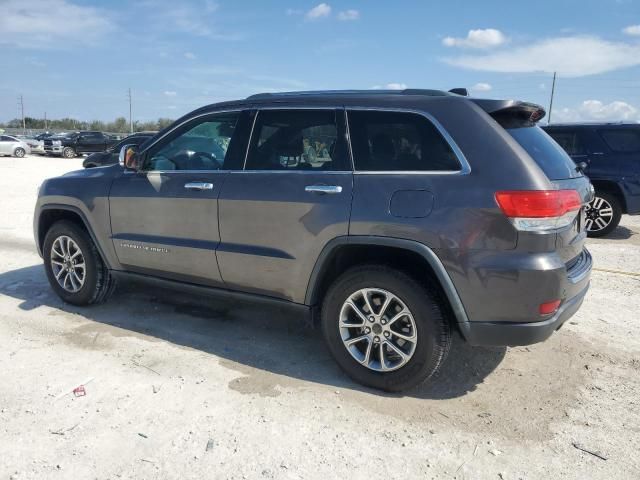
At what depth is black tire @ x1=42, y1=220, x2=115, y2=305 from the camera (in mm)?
4711

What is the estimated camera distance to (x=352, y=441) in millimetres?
2826

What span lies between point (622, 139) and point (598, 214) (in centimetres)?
124

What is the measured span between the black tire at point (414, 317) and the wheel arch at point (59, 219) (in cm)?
237

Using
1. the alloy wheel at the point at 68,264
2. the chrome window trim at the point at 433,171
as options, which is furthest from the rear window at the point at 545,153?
the alloy wheel at the point at 68,264

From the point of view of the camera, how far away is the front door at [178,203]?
3.90 m

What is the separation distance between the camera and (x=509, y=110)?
3.23m

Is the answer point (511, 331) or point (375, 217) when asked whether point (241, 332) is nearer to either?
point (375, 217)

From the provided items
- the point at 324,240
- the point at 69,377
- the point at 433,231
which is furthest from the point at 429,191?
the point at 69,377

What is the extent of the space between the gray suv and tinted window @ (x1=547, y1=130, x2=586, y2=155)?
5.59m

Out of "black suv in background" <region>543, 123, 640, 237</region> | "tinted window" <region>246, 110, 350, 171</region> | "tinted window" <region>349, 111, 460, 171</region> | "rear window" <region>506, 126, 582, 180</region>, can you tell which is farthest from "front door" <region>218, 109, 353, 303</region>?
"black suv in background" <region>543, 123, 640, 237</region>

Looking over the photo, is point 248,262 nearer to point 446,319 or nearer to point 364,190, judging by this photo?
point 364,190

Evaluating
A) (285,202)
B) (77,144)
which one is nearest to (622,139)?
(285,202)

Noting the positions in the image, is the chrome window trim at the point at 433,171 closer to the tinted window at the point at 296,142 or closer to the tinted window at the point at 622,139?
the tinted window at the point at 296,142

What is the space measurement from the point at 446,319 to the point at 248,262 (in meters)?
1.44
